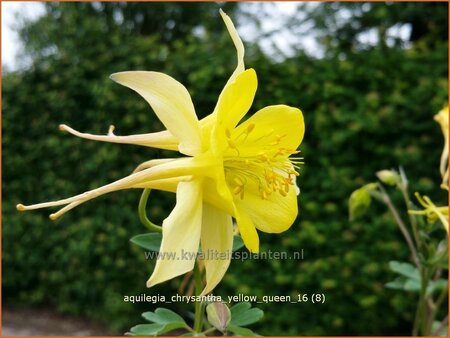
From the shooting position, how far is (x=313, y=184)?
2.91m

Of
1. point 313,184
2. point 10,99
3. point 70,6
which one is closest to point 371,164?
point 313,184

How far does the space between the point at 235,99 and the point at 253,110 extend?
246cm

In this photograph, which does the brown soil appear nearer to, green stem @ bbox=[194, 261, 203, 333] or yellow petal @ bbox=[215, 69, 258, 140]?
green stem @ bbox=[194, 261, 203, 333]

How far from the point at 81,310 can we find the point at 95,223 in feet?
2.47

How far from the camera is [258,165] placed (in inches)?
30.5

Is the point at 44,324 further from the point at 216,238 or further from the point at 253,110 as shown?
the point at 216,238

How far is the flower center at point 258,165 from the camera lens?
2.46 ft

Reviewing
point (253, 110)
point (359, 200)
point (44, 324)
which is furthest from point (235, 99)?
point (44, 324)

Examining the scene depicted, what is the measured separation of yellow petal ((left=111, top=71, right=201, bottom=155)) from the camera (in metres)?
0.67

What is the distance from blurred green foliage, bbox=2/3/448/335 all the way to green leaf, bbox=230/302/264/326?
2085mm

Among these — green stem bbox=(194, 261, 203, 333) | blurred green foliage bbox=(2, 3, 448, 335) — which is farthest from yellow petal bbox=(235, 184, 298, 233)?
blurred green foliage bbox=(2, 3, 448, 335)

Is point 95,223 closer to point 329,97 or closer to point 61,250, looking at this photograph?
point 61,250

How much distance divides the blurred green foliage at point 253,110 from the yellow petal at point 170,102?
87.9 inches

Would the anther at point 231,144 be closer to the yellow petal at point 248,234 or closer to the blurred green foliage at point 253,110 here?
the yellow petal at point 248,234
